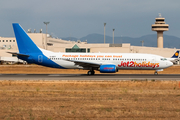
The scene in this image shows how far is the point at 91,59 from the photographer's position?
42094 mm

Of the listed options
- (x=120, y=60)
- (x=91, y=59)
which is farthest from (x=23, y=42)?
(x=120, y=60)

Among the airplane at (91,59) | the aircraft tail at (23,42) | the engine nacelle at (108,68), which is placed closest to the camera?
the engine nacelle at (108,68)

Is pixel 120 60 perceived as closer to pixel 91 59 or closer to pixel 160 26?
pixel 91 59

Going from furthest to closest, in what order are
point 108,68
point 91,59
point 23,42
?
point 23,42 → point 91,59 → point 108,68

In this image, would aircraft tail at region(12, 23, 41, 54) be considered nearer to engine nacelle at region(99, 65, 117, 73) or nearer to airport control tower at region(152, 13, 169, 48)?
engine nacelle at region(99, 65, 117, 73)

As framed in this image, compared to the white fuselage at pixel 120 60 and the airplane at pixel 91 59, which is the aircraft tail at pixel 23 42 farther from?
the white fuselage at pixel 120 60

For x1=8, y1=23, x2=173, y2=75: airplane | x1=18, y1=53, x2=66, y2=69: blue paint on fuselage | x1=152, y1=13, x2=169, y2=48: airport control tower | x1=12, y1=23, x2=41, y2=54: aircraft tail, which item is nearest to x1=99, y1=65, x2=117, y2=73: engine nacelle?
x1=8, y1=23, x2=173, y2=75: airplane

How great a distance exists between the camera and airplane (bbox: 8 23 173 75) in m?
40.9

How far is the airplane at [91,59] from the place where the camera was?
40.9 m

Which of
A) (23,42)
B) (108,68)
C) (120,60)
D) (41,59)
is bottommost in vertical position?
(108,68)

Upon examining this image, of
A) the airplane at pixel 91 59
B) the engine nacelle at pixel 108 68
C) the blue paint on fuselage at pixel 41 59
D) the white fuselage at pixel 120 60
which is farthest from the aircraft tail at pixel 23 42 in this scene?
the engine nacelle at pixel 108 68

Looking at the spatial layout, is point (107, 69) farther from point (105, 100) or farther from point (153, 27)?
point (153, 27)

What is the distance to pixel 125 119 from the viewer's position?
39.9 feet

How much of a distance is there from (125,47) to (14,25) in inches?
2266
